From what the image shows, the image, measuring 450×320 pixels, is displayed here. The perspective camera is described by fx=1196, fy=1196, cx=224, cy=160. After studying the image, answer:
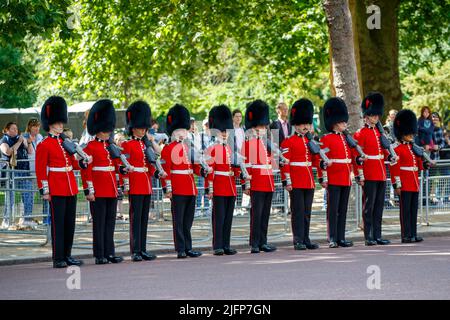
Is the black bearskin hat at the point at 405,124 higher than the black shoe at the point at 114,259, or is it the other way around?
the black bearskin hat at the point at 405,124

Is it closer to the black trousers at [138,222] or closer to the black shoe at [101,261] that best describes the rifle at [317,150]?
the black trousers at [138,222]

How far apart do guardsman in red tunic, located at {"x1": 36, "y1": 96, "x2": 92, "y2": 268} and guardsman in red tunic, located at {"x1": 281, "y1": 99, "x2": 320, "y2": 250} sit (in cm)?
292

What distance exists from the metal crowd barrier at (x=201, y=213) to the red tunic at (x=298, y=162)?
5.31 ft

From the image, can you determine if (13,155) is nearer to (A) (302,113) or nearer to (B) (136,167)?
(B) (136,167)

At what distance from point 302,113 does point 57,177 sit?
349cm

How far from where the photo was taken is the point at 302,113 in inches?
595

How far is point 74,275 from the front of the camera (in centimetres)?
1175

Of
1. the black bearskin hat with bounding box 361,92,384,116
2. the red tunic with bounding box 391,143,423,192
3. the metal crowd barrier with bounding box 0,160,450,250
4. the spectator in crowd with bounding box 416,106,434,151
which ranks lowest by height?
the metal crowd barrier with bounding box 0,160,450,250

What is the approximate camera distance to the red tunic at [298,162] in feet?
48.9

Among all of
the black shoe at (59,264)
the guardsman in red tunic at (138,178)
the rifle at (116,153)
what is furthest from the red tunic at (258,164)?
the black shoe at (59,264)

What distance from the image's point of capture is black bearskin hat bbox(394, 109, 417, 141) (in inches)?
625

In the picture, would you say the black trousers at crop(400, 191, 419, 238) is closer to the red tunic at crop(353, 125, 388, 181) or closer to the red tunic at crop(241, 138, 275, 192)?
the red tunic at crop(353, 125, 388, 181)

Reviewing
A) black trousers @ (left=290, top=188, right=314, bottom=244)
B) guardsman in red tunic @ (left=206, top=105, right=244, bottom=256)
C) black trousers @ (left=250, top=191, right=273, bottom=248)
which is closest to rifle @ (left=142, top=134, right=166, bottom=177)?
guardsman in red tunic @ (left=206, top=105, right=244, bottom=256)
